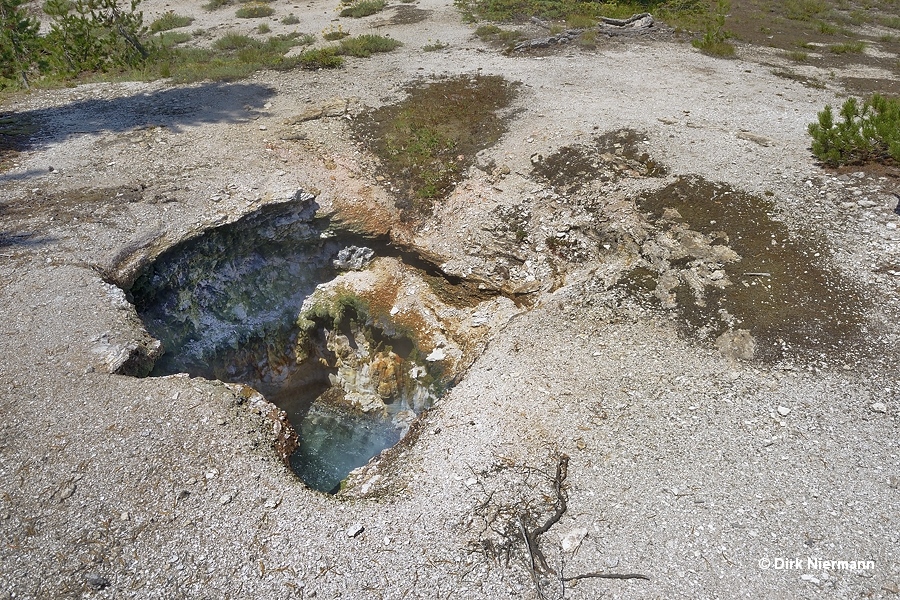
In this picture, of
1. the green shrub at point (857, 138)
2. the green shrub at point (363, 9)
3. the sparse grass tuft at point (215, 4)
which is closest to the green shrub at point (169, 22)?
the sparse grass tuft at point (215, 4)

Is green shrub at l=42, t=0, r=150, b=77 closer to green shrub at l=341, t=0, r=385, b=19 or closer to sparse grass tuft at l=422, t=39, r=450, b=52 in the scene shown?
green shrub at l=341, t=0, r=385, b=19

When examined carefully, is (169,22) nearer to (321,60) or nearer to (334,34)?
(334,34)

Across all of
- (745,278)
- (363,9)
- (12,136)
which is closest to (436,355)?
(745,278)

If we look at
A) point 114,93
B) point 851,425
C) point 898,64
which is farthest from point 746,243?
point 114,93

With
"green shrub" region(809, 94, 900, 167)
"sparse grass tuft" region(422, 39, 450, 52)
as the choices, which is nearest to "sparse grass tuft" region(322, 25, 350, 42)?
"sparse grass tuft" region(422, 39, 450, 52)

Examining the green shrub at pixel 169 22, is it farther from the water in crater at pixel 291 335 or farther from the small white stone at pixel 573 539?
the small white stone at pixel 573 539

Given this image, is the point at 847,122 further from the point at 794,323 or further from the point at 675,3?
the point at 675,3

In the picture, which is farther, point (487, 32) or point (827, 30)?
point (827, 30)
